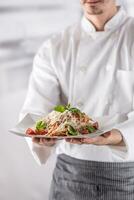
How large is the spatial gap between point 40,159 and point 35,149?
0.15ft

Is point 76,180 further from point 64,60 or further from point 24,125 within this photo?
point 64,60

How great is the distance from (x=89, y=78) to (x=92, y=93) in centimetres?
6

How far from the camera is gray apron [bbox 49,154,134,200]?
165 centimetres

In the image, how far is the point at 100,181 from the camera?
1667 millimetres

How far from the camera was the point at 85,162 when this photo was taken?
1.68 metres

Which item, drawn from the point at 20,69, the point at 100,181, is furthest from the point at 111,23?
the point at 20,69

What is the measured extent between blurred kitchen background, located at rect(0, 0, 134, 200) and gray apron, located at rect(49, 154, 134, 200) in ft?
2.38

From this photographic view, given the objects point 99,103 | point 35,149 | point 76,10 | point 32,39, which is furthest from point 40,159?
point 76,10

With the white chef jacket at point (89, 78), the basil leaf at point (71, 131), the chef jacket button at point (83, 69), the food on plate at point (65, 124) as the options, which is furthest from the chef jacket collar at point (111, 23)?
the basil leaf at point (71, 131)

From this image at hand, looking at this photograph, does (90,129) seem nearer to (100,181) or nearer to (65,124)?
(65,124)

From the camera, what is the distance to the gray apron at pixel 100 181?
5.43 ft

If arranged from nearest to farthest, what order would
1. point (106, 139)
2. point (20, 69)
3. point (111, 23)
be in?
1. point (106, 139)
2. point (111, 23)
3. point (20, 69)

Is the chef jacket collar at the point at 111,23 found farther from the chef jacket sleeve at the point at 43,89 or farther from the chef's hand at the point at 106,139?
the chef's hand at the point at 106,139

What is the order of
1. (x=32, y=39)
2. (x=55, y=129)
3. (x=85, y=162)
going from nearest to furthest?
(x=55, y=129)
(x=85, y=162)
(x=32, y=39)
